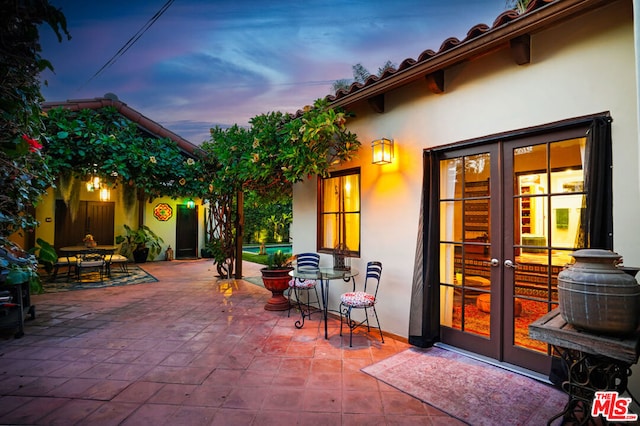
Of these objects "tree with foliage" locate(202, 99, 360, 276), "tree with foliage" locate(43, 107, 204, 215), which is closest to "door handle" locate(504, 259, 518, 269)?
"tree with foliage" locate(202, 99, 360, 276)

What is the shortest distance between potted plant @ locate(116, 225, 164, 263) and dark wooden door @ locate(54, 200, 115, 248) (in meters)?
0.39

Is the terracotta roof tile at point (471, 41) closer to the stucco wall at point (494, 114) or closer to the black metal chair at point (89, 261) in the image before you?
the stucco wall at point (494, 114)

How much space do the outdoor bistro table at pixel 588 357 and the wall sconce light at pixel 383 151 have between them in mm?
2199

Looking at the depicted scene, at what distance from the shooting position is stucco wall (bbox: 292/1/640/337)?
2135mm

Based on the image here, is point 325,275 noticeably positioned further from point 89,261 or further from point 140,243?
point 140,243

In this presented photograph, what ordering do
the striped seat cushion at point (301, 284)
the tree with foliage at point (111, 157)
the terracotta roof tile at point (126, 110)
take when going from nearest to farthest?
the striped seat cushion at point (301, 284) < the tree with foliage at point (111, 157) < the terracotta roof tile at point (126, 110)

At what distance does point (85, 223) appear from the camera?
29.1 feet

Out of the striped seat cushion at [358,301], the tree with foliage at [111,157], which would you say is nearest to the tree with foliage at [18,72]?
the striped seat cushion at [358,301]

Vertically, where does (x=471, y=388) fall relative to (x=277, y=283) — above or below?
below

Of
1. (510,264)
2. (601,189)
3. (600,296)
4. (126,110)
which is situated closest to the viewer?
(600,296)

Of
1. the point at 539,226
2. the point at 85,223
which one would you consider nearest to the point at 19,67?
the point at 539,226

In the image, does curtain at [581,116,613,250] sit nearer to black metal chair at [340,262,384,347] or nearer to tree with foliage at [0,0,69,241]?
black metal chair at [340,262,384,347]

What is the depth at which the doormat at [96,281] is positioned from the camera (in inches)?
243

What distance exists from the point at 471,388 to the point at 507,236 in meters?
1.35
